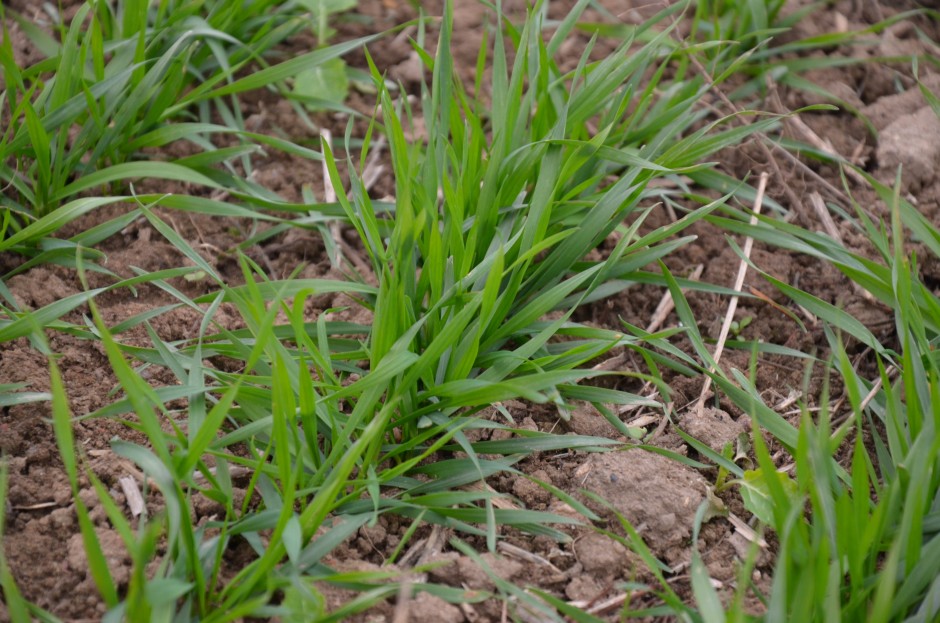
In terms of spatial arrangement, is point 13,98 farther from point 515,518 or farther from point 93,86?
point 515,518

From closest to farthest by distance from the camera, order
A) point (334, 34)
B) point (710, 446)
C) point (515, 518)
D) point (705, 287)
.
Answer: point (515, 518) < point (710, 446) < point (705, 287) < point (334, 34)

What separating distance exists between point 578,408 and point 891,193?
3.06 feet

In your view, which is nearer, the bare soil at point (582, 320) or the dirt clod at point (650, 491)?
the bare soil at point (582, 320)

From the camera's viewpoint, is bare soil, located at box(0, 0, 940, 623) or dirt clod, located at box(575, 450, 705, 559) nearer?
bare soil, located at box(0, 0, 940, 623)

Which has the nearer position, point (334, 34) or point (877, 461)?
point (877, 461)

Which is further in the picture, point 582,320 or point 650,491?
point 582,320

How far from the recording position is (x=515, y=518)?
5.41ft

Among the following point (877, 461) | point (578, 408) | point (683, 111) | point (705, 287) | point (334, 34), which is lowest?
point (877, 461)

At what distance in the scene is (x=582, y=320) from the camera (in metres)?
2.17

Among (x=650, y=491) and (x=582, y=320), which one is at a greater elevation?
(x=582, y=320)

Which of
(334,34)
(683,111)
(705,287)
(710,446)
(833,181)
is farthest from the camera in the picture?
(334,34)

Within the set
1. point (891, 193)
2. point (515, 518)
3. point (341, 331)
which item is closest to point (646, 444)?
point (515, 518)

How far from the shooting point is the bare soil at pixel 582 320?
1.62m

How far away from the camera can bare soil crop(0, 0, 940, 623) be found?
1618 mm
